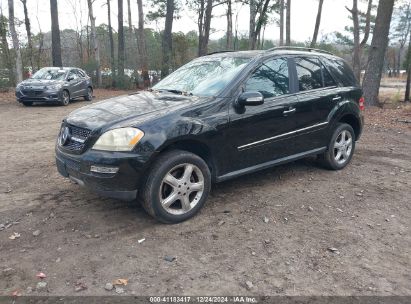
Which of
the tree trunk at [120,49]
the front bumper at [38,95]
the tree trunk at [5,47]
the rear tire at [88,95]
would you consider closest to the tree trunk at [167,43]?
the tree trunk at [120,49]

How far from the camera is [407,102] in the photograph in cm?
1666

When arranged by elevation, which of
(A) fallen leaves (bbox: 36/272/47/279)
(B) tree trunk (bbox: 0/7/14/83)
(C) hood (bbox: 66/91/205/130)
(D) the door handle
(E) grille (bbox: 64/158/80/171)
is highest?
(B) tree trunk (bbox: 0/7/14/83)

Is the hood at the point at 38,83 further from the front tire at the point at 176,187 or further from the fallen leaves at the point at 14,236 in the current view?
the front tire at the point at 176,187

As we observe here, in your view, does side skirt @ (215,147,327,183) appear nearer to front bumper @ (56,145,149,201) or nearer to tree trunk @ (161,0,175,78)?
front bumper @ (56,145,149,201)

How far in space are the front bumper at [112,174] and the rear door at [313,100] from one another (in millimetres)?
2434

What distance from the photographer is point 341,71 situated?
6.00 meters

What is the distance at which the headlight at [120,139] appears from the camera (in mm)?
3752

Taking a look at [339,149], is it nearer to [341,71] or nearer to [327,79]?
[327,79]

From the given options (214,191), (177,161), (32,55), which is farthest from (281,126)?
(32,55)

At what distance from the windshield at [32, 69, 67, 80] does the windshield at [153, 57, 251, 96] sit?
11.2 meters

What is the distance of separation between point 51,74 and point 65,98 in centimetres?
117

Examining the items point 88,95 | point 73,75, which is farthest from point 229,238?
point 88,95

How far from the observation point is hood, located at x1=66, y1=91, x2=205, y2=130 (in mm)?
3937

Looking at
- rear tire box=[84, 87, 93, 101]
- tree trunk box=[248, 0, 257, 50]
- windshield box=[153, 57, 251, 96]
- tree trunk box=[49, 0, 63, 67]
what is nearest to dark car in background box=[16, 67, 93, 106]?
rear tire box=[84, 87, 93, 101]
